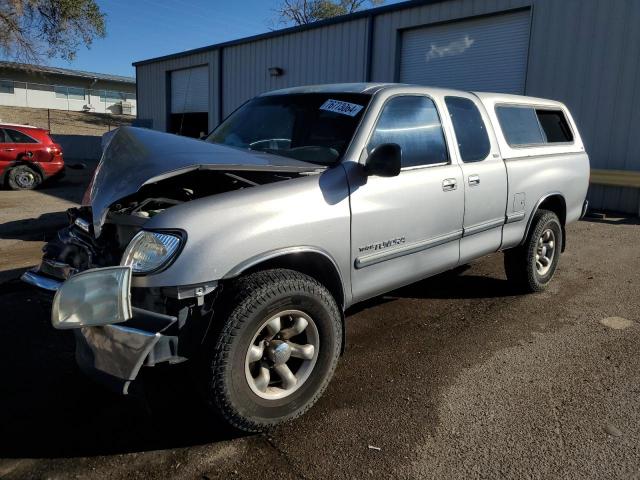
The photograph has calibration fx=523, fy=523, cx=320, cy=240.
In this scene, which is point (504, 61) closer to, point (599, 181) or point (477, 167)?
point (599, 181)

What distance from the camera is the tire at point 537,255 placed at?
16.6ft

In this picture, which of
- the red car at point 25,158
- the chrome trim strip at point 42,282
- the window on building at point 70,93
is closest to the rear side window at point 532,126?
the chrome trim strip at point 42,282

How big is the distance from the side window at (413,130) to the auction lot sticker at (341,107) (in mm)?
182

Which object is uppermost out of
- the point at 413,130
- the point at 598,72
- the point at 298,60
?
the point at 298,60

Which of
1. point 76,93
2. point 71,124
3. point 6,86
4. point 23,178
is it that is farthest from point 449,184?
point 76,93

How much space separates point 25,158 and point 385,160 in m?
12.9

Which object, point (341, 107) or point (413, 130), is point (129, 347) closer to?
point (341, 107)

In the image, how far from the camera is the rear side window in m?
4.87

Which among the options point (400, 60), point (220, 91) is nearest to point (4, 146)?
point (220, 91)

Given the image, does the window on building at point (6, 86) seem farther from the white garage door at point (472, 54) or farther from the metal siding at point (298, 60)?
the white garage door at point (472, 54)

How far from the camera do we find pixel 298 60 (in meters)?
17.0

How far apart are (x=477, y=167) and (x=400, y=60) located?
1105cm

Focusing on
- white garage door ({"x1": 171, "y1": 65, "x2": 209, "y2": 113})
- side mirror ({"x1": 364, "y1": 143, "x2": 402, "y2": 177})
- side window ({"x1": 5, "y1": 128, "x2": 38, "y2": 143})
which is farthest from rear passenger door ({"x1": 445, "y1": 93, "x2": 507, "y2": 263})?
white garage door ({"x1": 171, "y1": 65, "x2": 209, "y2": 113})

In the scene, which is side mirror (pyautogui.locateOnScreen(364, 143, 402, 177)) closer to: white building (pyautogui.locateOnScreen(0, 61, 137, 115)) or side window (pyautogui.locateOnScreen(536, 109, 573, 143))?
side window (pyautogui.locateOnScreen(536, 109, 573, 143))
